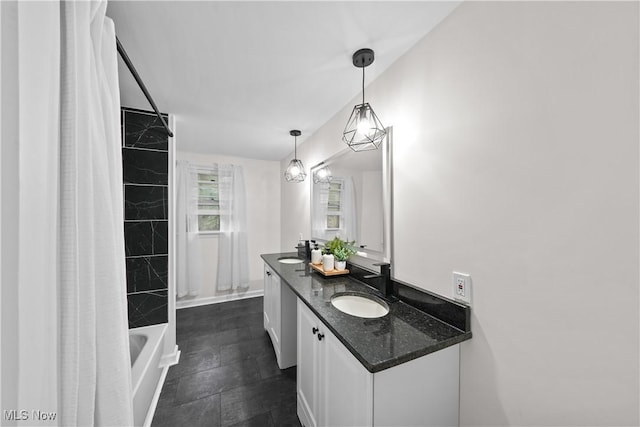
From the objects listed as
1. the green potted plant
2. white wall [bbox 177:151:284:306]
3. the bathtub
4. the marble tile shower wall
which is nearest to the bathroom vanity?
the green potted plant

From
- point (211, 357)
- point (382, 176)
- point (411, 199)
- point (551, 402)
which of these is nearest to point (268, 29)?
point (382, 176)

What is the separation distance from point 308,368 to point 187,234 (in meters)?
2.70

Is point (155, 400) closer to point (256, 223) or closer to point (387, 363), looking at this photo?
point (387, 363)

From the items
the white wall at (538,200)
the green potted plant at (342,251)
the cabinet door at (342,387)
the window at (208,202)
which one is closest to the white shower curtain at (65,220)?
the cabinet door at (342,387)

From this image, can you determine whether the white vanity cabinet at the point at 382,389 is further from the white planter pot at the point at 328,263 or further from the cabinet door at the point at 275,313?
the cabinet door at the point at 275,313

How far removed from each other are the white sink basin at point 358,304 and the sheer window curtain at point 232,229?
8.19ft

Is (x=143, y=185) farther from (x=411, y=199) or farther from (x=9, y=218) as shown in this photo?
(x=411, y=199)

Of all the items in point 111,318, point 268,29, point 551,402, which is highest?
point 268,29

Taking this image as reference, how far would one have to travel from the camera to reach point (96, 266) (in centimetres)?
62

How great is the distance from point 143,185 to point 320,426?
218cm

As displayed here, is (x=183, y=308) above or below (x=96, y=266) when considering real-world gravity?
below

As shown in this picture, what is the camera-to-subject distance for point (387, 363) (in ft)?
2.64

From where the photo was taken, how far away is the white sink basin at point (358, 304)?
1394 millimetres

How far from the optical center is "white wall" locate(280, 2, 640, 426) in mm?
624
